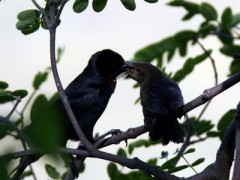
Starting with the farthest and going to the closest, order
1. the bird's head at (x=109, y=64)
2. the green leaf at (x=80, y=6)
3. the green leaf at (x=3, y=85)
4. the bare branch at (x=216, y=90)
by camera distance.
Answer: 1. the bird's head at (x=109, y=64)
2. the green leaf at (x=3, y=85)
3. the green leaf at (x=80, y=6)
4. the bare branch at (x=216, y=90)

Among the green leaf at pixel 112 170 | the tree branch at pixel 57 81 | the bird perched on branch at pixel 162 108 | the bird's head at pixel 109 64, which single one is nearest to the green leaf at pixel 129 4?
the tree branch at pixel 57 81

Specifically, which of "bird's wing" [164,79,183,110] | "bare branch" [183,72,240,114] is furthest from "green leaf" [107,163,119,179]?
"bare branch" [183,72,240,114]

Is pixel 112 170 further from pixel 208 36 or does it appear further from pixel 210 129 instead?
pixel 208 36

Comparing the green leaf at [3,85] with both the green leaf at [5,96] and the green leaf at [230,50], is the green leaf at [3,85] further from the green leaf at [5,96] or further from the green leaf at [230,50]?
the green leaf at [230,50]

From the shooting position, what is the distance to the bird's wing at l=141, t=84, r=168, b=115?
350 cm

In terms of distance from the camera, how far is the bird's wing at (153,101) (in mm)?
3502

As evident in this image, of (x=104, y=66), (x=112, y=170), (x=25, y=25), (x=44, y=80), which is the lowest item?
(x=112, y=170)

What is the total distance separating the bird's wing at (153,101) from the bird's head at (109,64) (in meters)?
0.65

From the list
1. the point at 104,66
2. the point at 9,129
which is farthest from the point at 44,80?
the point at 9,129

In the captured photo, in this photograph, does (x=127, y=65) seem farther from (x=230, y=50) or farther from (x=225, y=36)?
(x=230, y=50)

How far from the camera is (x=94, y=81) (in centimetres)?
429

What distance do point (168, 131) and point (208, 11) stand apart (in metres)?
0.77

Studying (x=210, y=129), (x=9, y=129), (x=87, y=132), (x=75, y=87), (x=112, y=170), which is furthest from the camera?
(x=75, y=87)

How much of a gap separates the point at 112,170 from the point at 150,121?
15.6 inches
